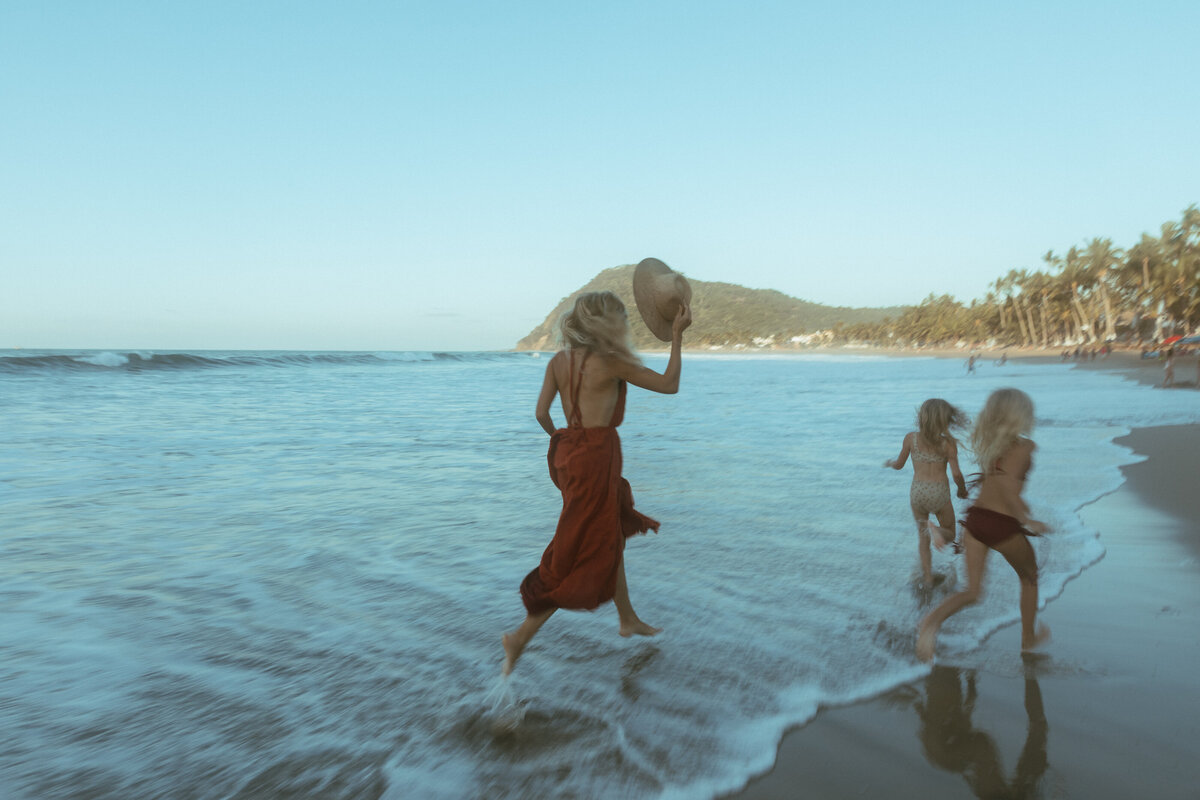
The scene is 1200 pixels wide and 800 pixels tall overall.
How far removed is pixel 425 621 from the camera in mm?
3943

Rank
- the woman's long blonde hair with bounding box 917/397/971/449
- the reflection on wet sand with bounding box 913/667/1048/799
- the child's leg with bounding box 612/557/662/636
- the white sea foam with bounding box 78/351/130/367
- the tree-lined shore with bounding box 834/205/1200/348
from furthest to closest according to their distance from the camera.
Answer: the tree-lined shore with bounding box 834/205/1200/348 → the white sea foam with bounding box 78/351/130/367 → the woman's long blonde hair with bounding box 917/397/971/449 → the child's leg with bounding box 612/557/662/636 → the reflection on wet sand with bounding box 913/667/1048/799

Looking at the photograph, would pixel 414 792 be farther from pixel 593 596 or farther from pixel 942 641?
pixel 942 641

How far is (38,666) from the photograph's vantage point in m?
3.36

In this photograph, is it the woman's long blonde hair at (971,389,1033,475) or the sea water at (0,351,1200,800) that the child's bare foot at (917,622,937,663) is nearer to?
the sea water at (0,351,1200,800)

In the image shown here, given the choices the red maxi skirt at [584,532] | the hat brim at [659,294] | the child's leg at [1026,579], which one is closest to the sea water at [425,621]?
the child's leg at [1026,579]

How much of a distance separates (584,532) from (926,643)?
1679mm

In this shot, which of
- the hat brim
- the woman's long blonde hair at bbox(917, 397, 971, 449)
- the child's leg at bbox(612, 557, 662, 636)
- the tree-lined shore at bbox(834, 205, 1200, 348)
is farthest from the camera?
the tree-lined shore at bbox(834, 205, 1200, 348)

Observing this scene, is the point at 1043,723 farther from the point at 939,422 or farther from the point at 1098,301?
the point at 1098,301

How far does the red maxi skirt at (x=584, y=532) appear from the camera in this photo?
2.99 metres

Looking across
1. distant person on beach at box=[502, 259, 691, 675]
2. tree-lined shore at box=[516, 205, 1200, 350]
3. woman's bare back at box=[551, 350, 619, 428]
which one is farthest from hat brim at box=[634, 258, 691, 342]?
tree-lined shore at box=[516, 205, 1200, 350]

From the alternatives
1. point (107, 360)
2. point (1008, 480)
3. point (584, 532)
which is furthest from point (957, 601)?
point (107, 360)

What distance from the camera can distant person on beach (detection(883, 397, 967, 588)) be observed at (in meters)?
4.34

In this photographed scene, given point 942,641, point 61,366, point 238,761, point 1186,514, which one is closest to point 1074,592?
point 942,641

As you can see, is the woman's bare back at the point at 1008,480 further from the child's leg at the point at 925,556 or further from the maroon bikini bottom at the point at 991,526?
the child's leg at the point at 925,556
